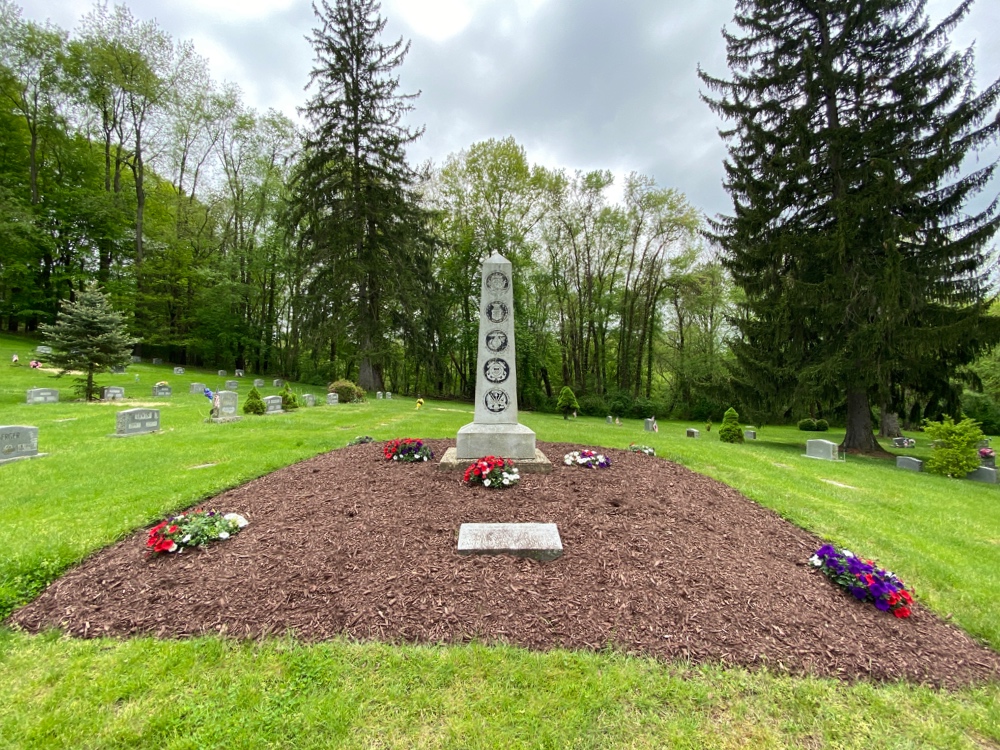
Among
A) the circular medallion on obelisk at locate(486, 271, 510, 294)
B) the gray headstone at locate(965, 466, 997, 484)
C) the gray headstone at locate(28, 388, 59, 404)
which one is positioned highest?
the circular medallion on obelisk at locate(486, 271, 510, 294)

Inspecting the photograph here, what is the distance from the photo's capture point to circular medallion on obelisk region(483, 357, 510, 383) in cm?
624

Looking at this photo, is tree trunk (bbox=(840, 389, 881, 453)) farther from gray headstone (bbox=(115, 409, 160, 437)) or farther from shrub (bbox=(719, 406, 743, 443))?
gray headstone (bbox=(115, 409, 160, 437))

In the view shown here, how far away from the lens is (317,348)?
20.0 meters

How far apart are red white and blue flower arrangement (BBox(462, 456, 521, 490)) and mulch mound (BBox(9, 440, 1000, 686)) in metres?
0.58

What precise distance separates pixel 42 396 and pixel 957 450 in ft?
76.4

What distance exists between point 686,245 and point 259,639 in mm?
29098

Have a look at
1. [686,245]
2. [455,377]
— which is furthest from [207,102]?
[686,245]

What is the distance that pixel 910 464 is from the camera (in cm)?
972

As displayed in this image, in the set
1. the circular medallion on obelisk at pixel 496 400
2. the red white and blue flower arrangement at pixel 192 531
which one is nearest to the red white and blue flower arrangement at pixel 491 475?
the circular medallion on obelisk at pixel 496 400

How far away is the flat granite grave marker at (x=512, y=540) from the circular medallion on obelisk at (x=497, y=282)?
375 cm

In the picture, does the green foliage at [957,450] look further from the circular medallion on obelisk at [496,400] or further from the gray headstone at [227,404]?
the gray headstone at [227,404]

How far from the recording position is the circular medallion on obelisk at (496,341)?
6.29 meters

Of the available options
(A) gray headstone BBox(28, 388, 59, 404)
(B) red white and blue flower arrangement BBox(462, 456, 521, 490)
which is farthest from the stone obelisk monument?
(A) gray headstone BBox(28, 388, 59, 404)

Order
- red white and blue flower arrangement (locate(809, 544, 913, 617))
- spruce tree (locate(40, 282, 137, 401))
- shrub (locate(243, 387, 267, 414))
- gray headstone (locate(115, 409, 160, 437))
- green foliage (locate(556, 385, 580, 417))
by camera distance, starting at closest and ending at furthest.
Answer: red white and blue flower arrangement (locate(809, 544, 913, 617))
gray headstone (locate(115, 409, 160, 437))
spruce tree (locate(40, 282, 137, 401))
shrub (locate(243, 387, 267, 414))
green foliage (locate(556, 385, 580, 417))
